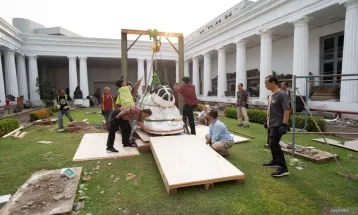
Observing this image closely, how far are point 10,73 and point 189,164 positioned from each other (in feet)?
72.2

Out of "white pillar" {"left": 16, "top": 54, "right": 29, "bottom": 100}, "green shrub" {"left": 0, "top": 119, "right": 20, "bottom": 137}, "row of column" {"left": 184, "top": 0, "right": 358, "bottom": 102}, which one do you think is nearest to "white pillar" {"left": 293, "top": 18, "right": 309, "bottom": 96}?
"row of column" {"left": 184, "top": 0, "right": 358, "bottom": 102}

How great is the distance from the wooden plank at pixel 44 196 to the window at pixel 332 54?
1395 centimetres

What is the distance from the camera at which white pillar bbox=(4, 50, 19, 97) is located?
19047 mm

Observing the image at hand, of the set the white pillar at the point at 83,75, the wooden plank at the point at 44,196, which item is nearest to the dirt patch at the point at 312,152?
the wooden plank at the point at 44,196

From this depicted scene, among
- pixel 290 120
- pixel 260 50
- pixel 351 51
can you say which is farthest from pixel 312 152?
pixel 260 50

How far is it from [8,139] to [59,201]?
6.00m

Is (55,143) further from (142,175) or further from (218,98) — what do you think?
(218,98)

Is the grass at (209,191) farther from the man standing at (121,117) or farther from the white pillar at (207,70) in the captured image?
the white pillar at (207,70)

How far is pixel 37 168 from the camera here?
179 inches

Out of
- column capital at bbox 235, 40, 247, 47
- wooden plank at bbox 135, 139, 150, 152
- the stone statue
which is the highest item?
column capital at bbox 235, 40, 247, 47

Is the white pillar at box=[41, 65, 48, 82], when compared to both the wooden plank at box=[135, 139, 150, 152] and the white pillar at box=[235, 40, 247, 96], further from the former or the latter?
the wooden plank at box=[135, 139, 150, 152]

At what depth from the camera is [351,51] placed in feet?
31.1

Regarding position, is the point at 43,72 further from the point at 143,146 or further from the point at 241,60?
the point at 143,146

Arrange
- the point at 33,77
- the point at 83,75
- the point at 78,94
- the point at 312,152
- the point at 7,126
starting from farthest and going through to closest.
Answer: the point at 83,75 < the point at 78,94 < the point at 33,77 < the point at 7,126 < the point at 312,152
